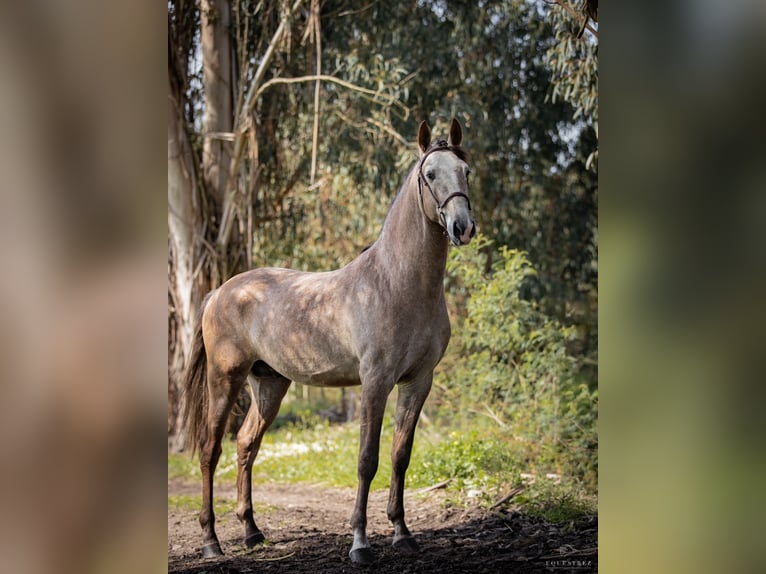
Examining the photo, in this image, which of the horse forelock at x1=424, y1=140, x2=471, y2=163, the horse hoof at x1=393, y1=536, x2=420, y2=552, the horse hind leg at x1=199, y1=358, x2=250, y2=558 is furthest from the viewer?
the horse hind leg at x1=199, y1=358, x2=250, y2=558

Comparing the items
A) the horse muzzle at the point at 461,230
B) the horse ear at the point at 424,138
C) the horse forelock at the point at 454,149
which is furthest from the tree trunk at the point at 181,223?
the horse muzzle at the point at 461,230

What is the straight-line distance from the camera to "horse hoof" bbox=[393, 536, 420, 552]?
4113 millimetres

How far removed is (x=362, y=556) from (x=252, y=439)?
104cm

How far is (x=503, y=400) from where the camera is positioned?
286 inches

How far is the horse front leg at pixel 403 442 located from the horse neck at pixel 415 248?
57cm

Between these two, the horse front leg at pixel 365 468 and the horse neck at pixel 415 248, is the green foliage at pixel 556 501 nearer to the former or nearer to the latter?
the horse front leg at pixel 365 468

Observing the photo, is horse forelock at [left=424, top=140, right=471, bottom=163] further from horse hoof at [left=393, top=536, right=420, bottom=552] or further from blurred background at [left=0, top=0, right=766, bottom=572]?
blurred background at [left=0, top=0, right=766, bottom=572]

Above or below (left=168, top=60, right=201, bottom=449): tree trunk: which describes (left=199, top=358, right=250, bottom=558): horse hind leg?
below

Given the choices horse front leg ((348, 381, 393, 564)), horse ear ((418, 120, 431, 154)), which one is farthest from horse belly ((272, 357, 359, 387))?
horse ear ((418, 120, 431, 154))

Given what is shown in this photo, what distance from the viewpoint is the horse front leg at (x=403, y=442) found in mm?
4086
